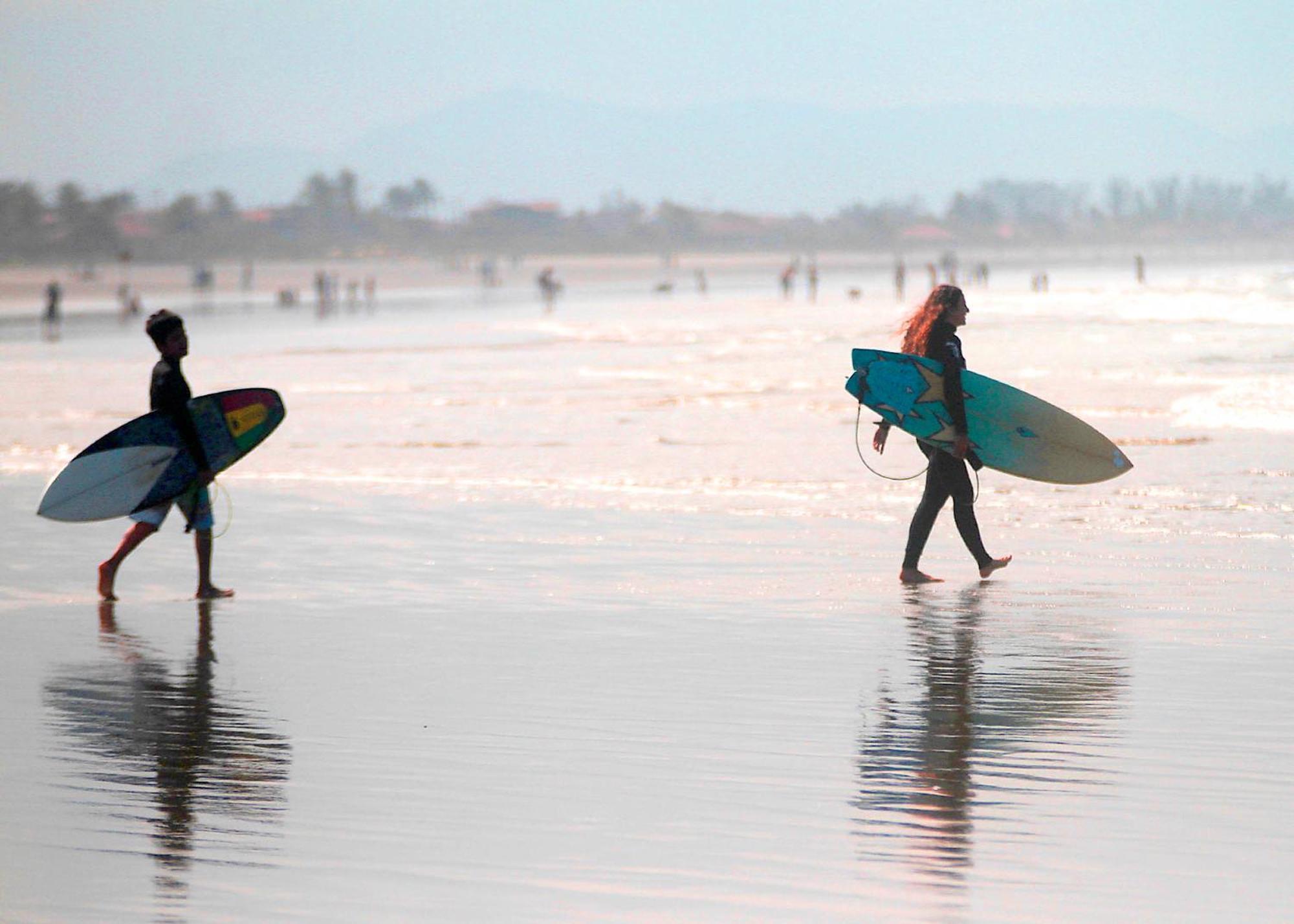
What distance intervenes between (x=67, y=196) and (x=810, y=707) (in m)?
176

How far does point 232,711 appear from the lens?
634 centimetres

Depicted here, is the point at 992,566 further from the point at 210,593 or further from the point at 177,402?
the point at 177,402

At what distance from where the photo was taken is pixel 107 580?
28.3 ft

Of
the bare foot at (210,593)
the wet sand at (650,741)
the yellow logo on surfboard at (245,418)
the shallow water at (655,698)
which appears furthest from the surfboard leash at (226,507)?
the bare foot at (210,593)

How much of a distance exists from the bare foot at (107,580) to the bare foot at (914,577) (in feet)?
13.4

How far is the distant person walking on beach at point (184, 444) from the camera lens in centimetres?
822

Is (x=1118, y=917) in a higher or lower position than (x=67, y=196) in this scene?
lower

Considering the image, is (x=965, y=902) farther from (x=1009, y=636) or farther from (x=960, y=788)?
(x=1009, y=636)

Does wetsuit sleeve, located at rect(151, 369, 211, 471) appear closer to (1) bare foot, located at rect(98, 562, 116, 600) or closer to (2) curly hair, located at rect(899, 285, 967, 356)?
(1) bare foot, located at rect(98, 562, 116, 600)

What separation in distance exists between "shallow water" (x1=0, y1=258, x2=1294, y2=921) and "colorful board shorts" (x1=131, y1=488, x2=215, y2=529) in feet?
1.50

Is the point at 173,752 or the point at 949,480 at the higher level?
the point at 949,480

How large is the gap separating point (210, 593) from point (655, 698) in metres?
3.20

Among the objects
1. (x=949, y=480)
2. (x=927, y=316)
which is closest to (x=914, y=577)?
(x=949, y=480)

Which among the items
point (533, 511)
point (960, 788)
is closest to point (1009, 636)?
point (960, 788)
